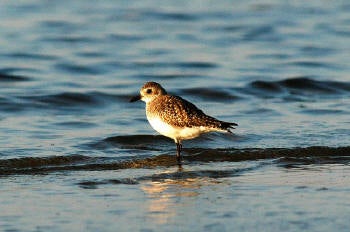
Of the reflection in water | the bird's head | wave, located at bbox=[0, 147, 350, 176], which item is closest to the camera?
the reflection in water

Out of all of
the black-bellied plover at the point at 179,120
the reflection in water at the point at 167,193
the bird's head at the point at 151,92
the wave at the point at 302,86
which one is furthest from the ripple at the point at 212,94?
the reflection in water at the point at 167,193

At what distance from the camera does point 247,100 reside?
50.0 feet

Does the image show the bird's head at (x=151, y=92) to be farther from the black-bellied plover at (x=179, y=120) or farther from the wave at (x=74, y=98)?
the wave at (x=74, y=98)

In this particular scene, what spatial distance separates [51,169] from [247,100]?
5.49 meters

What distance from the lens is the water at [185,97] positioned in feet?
27.6

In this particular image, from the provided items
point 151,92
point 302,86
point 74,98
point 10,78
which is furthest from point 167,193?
point 10,78

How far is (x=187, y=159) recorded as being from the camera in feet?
36.7

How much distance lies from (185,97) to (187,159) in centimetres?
453

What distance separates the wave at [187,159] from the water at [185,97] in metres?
0.02

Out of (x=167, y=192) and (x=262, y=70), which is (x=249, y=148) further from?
(x=262, y=70)

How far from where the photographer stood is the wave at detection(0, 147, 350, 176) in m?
10.5

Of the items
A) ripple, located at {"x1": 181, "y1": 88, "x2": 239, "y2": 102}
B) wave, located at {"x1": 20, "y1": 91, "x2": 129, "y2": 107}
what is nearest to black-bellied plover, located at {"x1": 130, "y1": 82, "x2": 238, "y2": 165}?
wave, located at {"x1": 20, "y1": 91, "x2": 129, "y2": 107}

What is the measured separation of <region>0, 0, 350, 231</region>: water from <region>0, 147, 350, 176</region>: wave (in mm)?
23

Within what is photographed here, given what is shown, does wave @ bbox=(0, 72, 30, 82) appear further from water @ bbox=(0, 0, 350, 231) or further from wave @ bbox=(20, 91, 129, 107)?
wave @ bbox=(20, 91, 129, 107)
